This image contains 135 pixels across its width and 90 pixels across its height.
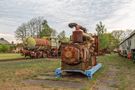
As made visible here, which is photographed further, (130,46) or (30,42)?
(30,42)

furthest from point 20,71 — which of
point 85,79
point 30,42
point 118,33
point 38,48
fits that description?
point 118,33

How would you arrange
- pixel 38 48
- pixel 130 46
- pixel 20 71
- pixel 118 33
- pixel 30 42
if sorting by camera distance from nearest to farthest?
1. pixel 20 71
2. pixel 130 46
3. pixel 30 42
4. pixel 38 48
5. pixel 118 33

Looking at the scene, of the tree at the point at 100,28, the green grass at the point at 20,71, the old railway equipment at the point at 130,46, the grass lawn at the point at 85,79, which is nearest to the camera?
the grass lawn at the point at 85,79

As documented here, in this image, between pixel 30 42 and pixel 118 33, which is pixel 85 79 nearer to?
pixel 30 42

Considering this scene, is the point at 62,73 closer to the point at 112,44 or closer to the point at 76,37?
the point at 76,37

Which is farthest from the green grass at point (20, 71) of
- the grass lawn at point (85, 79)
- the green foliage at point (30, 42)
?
the green foliage at point (30, 42)

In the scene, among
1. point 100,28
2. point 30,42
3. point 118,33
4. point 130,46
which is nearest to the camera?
point 130,46

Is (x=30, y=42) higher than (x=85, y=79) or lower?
higher

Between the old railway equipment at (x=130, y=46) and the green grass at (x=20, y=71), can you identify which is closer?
the green grass at (x=20, y=71)

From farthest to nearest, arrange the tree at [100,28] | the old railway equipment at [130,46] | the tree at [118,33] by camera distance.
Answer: the tree at [118,33]
the tree at [100,28]
the old railway equipment at [130,46]

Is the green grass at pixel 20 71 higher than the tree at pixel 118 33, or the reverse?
the tree at pixel 118 33

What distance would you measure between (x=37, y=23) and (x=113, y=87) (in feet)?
288

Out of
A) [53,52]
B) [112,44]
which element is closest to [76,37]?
[53,52]

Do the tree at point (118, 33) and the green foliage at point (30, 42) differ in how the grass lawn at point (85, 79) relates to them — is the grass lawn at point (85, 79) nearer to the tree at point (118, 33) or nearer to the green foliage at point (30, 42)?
the green foliage at point (30, 42)
